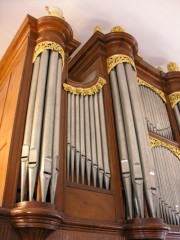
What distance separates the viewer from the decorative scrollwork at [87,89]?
3061 mm

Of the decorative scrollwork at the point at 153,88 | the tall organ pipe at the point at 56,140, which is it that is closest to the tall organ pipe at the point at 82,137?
the tall organ pipe at the point at 56,140

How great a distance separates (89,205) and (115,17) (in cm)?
324

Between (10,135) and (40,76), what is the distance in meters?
0.73

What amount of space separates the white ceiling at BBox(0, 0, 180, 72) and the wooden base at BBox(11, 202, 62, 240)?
3.16 meters

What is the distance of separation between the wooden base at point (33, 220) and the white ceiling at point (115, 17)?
316 cm

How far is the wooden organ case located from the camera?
7.00ft

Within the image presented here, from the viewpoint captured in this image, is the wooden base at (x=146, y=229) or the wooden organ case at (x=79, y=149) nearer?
the wooden organ case at (x=79, y=149)

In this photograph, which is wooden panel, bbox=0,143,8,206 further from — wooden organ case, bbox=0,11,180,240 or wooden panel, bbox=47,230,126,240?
wooden panel, bbox=47,230,126,240

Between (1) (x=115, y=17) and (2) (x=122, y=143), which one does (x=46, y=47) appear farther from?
(1) (x=115, y=17)

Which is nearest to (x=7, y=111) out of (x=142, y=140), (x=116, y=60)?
(x=142, y=140)

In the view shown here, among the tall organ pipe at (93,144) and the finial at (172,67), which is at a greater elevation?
the finial at (172,67)

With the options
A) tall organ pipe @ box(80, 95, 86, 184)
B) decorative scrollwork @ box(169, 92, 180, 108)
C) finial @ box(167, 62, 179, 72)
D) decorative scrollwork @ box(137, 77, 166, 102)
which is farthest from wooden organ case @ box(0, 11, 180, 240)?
finial @ box(167, 62, 179, 72)

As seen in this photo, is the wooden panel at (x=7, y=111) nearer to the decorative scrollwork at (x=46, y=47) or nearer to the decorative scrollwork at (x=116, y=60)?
the decorative scrollwork at (x=46, y=47)

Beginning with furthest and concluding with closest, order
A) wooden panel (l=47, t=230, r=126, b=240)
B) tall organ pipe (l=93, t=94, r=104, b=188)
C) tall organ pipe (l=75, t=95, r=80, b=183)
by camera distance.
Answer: tall organ pipe (l=93, t=94, r=104, b=188) < tall organ pipe (l=75, t=95, r=80, b=183) < wooden panel (l=47, t=230, r=126, b=240)
